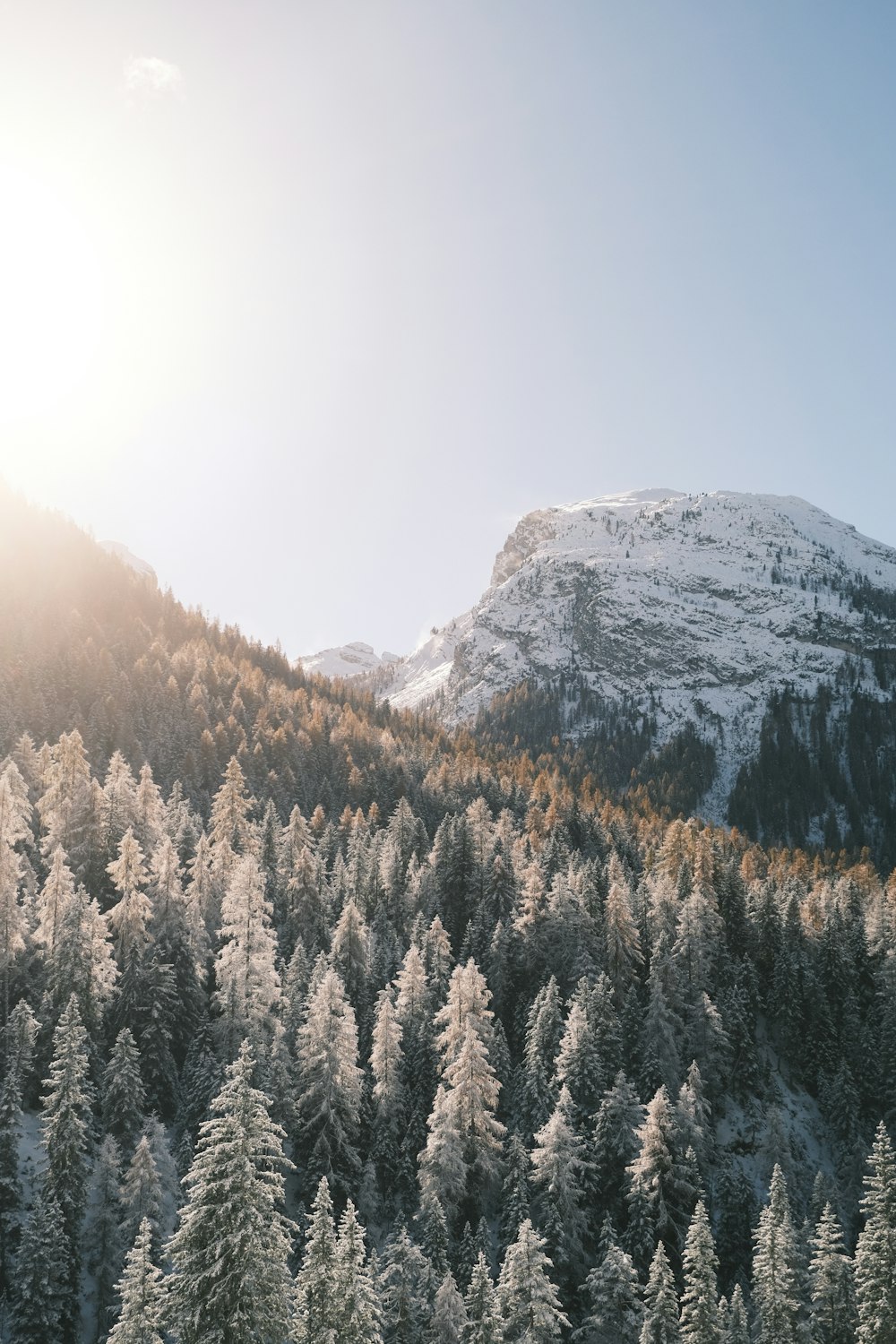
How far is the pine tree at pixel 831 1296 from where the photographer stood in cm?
3559

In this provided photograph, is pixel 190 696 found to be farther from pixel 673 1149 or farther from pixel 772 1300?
pixel 772 1300

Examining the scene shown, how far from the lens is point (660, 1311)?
119 ft

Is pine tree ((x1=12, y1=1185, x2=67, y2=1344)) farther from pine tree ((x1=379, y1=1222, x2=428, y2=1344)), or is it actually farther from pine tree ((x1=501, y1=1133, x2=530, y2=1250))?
pine tree ((x1=501, y1=1133, x2=530, y2=1250))

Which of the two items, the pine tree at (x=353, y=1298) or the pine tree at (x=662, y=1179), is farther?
the pine tree at (x=662, y=1179)

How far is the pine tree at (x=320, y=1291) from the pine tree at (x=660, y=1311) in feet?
66.4

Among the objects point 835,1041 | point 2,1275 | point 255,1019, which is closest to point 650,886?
point 835,1041

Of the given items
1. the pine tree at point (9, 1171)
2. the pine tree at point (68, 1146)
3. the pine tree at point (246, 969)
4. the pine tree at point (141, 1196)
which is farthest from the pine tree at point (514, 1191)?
the pine tree at point (9, 1171)

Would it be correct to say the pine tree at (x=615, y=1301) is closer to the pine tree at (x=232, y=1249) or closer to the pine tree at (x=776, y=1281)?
the pine tree at (x=776, y=1281)

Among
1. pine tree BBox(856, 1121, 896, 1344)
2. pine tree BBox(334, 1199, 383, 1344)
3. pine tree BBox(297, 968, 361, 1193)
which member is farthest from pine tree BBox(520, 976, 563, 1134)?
pine tree BBox(334, 1199, 383, 1344)

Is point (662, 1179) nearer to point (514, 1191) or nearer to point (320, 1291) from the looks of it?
point (514, 1191)

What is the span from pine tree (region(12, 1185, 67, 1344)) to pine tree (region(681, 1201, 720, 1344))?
90.1 feet

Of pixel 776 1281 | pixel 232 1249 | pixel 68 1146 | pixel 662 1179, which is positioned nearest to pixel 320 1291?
pixel 232 1249

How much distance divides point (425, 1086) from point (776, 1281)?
22.6m

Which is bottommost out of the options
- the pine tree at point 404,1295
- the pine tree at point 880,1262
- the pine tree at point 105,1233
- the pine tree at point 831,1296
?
the pine tree at point 105,1233
